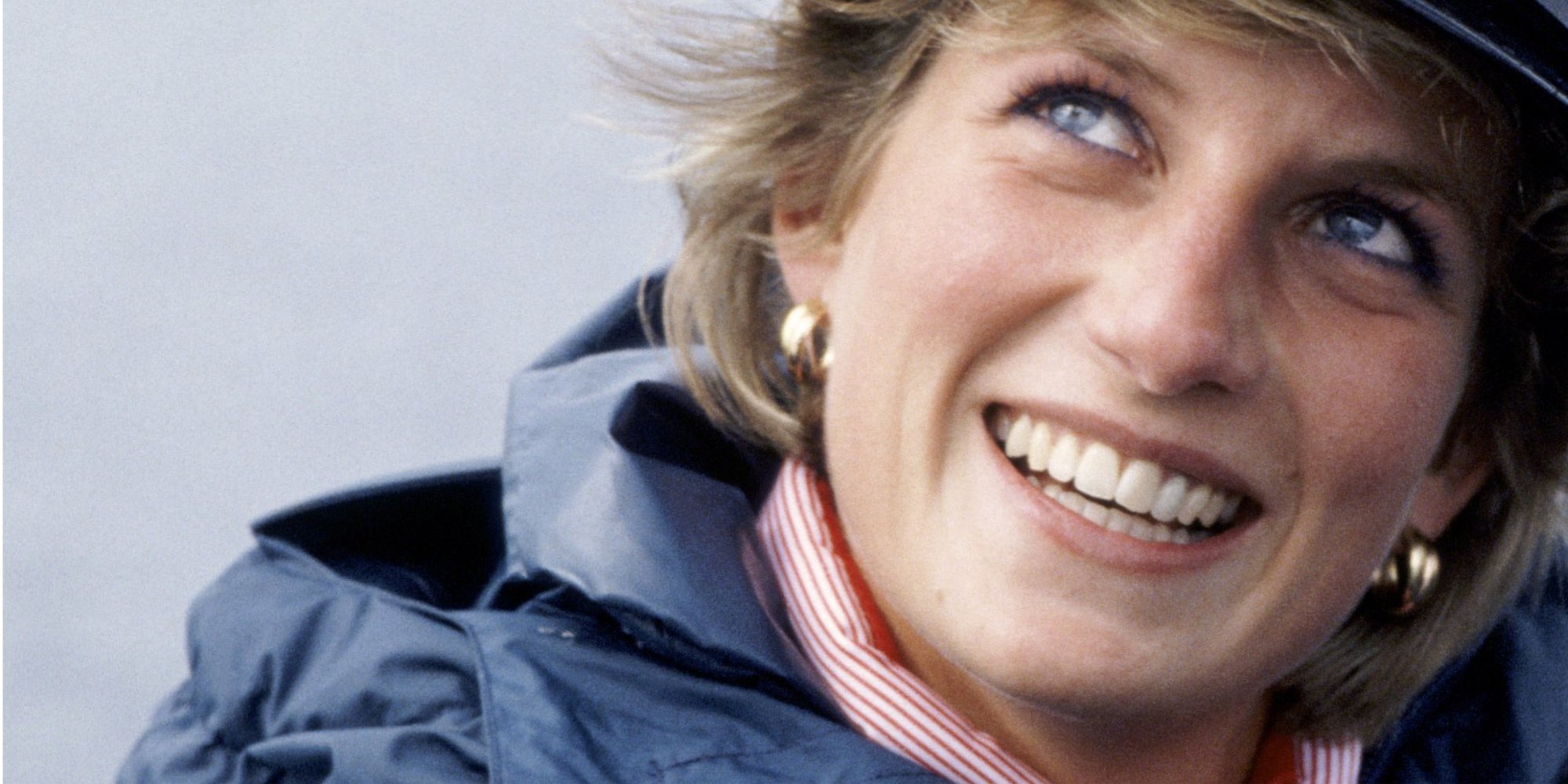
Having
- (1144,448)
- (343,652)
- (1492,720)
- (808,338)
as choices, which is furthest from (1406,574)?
(343,652)

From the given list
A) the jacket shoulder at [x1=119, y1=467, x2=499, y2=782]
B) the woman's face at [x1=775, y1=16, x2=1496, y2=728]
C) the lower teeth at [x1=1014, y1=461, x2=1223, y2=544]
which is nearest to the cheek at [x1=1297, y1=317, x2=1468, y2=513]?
the woman's face at [x1=775, y1=16, x2=1496, y2=728]

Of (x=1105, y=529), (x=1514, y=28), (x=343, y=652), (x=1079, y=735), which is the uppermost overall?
(x=1514, y=28)

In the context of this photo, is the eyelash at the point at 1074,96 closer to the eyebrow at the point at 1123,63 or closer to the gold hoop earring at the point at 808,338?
the eyebrow at the point at 1123,63

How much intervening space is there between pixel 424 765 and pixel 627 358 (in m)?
0.47

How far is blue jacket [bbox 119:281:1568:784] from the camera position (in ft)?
4.98

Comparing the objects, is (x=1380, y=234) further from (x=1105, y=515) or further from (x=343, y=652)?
(x=343, y=652)

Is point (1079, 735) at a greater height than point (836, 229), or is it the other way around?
point (836, 229)

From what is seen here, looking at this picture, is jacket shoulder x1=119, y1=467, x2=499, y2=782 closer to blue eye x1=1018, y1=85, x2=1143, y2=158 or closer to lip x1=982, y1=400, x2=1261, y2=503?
lip x1=982, y1=400, x2=1261, y2=503

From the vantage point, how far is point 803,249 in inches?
67.6

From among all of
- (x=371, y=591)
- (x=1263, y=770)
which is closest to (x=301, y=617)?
(x=371, y=591)

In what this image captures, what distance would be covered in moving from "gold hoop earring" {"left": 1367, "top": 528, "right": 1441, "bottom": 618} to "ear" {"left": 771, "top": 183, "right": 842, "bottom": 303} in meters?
0.58

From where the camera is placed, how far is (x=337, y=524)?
1.83m

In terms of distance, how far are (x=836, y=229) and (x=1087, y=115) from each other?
27 centimetres

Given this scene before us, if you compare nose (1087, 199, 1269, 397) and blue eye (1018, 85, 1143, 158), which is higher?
blue eye (1018, 85, 1143, 158)
